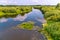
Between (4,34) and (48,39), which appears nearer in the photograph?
(48,39)

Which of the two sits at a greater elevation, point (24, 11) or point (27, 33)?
point (27, 33)

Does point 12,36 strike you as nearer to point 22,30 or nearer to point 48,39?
point 22,30

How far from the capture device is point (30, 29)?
29375mm

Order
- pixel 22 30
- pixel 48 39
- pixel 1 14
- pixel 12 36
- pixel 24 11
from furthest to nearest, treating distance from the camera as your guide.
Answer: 1. pixel 24 11
2. pixel 1 14
3. pixel 22 30
4. pixel 12 36
5. pixel 48 39

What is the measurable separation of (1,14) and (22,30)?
19466mm

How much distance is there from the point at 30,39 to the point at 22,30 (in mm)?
5203

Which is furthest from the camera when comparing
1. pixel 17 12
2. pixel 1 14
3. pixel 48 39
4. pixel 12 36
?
pixel 17 12

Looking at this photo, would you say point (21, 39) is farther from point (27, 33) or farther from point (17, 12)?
point (17, 12)

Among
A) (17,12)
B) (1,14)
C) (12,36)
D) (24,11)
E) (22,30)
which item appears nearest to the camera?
(12,36)

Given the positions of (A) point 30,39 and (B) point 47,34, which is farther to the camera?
(B) point 47,34

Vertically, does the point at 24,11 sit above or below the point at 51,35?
below

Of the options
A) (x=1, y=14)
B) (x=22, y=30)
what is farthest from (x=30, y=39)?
(x=1, y=14)

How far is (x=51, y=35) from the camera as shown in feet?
79.1

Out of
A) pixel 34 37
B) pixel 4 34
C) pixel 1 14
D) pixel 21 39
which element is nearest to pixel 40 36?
pixel 34 37
